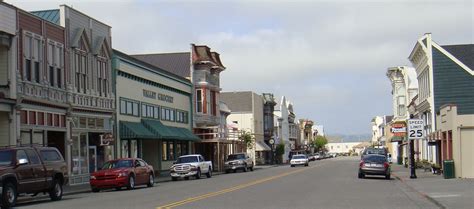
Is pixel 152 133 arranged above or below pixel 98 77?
below

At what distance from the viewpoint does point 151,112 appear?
2029 inches

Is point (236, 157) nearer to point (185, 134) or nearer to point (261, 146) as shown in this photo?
point (185, 134)

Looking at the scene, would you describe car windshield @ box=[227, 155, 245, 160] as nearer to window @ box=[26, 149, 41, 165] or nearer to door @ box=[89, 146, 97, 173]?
door @ box=[89, 146, 97, 173]

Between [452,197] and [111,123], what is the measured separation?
25954mm

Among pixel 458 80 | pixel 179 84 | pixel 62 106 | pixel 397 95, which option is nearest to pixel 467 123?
pixel 458 80

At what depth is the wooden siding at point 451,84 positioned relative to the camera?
49188 mm

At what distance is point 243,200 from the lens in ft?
→ 72.3

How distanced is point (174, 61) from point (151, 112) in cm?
1470

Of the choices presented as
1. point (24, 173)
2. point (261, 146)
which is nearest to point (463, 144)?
point (24, 173)

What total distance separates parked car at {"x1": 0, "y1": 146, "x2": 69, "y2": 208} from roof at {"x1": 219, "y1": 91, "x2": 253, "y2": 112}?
2912 inches

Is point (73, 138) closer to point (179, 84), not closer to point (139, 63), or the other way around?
point (139, 63)

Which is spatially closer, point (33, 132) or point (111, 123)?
point (33, 132)

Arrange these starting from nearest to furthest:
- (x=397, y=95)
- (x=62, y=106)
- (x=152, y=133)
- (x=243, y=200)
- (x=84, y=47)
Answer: (x=243, y=200), (x=62, y=106), (x=84, y=47), (x=152, y=133), (x=397, y=95)

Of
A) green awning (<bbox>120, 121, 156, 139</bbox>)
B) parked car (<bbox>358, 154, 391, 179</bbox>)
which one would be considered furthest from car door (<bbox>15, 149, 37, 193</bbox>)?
green awning (<bbox>120, 121, 156, 139</bbox>)
